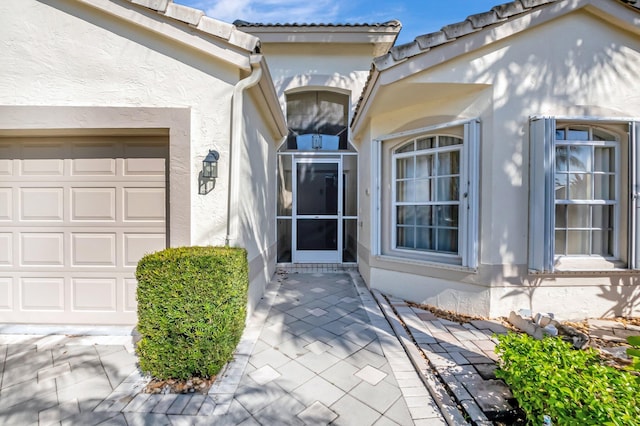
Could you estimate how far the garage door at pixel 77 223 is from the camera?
3625mm

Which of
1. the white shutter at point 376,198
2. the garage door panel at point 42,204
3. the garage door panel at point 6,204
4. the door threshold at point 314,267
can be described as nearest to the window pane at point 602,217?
the white shutter at point 376,198

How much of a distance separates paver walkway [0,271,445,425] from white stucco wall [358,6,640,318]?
82.4 inches

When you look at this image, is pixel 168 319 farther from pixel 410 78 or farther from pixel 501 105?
pixel 501 105

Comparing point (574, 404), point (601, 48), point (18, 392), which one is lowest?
point (18, 392)

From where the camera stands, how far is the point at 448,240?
451 cm

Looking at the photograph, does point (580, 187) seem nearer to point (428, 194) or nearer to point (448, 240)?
point (448, 240)

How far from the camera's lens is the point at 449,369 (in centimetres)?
277

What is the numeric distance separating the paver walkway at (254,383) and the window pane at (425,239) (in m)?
1.63

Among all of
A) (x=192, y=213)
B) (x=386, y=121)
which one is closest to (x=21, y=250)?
(x=192, y=213)

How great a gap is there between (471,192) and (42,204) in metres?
6.04

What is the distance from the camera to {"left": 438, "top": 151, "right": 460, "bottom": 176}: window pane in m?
4.38

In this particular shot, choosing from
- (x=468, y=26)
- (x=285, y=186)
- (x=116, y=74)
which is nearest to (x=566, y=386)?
(x=468, y=26)

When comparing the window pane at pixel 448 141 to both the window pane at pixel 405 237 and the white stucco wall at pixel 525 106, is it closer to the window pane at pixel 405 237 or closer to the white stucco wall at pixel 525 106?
the white stucco wall at pixel 525 106

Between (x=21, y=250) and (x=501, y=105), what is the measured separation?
7.00 metres
